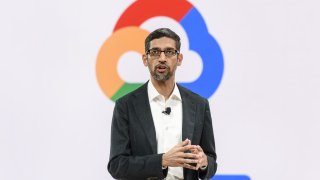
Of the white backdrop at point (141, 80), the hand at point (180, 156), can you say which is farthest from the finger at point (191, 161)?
the white backdrop at point (141, 80)

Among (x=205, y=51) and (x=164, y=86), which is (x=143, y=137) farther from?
(x=205, y=51)

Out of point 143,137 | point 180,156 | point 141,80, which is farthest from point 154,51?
point 141,80

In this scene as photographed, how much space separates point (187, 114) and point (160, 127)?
0.47ft

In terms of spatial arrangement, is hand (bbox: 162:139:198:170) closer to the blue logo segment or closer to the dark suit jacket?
the dark suit jacket

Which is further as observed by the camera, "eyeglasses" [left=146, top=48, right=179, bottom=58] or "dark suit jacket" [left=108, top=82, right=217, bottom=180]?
"eyeglasses" [left=146, top=48, right=179, bottom=58]

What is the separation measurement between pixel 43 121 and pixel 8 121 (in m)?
0.24

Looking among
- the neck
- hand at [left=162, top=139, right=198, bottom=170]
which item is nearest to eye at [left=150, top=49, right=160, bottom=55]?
the neck

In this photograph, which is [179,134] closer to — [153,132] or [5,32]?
[153,132]

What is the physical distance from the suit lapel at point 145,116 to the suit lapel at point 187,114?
5.7 inches

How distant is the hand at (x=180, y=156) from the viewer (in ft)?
6.68

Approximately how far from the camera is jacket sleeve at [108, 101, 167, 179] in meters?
2.09

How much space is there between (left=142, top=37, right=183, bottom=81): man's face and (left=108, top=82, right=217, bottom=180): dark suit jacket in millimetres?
145

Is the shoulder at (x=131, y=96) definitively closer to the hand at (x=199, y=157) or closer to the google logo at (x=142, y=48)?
the hand at (x=199, y=157)

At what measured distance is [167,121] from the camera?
2258 mm
